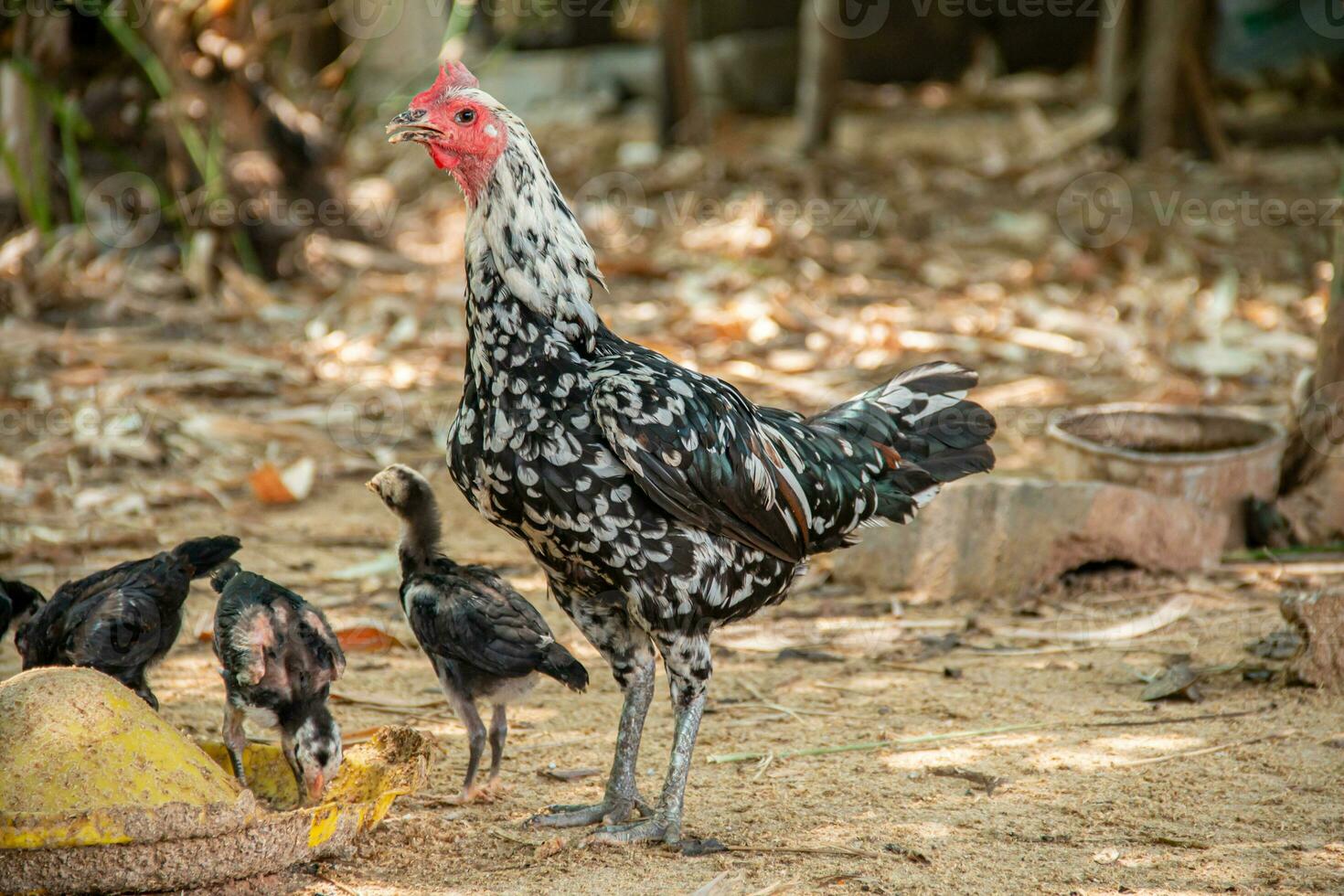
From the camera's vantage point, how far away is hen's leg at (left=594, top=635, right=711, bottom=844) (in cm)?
334

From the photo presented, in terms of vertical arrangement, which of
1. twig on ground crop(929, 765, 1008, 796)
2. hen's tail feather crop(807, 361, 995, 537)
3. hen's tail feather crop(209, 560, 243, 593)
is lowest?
twig on ground crop(929, 765, 1008, 796)

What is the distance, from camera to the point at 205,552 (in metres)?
3.86

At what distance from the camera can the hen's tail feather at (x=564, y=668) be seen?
3.51 metres

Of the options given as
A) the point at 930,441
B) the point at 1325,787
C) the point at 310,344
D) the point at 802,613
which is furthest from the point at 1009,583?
the point at 310,344

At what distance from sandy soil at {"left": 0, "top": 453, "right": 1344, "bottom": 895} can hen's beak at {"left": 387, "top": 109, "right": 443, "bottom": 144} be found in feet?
5.68

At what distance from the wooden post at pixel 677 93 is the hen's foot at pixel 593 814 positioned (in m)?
9.78

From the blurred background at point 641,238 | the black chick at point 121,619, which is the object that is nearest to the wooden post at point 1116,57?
the blurred background at point 641,238

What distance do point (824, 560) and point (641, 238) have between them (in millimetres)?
5288

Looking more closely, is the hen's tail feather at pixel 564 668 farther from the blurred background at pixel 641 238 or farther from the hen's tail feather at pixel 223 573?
the blurred background at pixel 641 238

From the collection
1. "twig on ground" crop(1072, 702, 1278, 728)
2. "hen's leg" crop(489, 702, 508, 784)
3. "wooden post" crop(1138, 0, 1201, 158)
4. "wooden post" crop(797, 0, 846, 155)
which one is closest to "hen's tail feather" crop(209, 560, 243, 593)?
"hen's leg" crop(489, 702, 508, 784)

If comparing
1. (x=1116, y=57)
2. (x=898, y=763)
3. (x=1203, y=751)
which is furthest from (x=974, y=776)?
(x=1116, y=57)

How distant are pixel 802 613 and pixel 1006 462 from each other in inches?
70.3

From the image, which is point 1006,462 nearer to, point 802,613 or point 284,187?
point 802,613

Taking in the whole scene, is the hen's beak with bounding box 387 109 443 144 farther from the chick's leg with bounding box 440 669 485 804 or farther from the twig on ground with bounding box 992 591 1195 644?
the twig on ground with bounding box 992 591 1195 644
